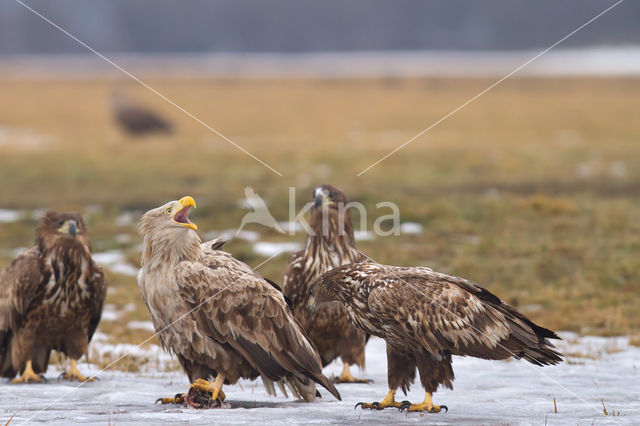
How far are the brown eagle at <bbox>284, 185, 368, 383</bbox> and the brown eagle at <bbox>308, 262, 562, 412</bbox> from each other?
1.17 metres

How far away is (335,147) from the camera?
2998 cm

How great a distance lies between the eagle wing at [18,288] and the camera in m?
8.19

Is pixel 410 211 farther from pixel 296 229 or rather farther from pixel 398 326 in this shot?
pixel 398 326

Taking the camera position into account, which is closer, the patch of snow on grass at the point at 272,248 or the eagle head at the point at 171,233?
the eagle head at the point at 171,233

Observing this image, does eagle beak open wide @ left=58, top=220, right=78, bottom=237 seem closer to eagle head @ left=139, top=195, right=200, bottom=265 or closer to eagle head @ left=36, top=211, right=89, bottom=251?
eagle head @ left=36, top=211, right=89, bottom=251

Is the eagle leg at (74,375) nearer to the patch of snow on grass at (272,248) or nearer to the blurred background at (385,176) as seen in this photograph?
the blurred background at (385,176)

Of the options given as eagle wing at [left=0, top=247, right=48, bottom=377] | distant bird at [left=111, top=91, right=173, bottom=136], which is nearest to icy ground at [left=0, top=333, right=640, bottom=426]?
eagle wing at [left=0, top=247, right=48, bottom=377]

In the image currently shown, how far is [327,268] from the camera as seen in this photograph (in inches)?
324

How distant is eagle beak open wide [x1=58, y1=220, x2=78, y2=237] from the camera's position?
8289 mm

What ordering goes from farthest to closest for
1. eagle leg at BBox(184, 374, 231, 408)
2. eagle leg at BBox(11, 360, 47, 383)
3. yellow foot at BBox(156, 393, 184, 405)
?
1. eagle leg at BBox(11, 360, 47, 383)
2. yellow foot at BBox(156, 393, 184, 405)
3. eagle leg at BBox(184, 374, 231, 408)

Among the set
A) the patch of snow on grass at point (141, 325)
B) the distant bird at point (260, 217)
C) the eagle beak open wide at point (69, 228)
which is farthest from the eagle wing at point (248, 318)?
the distant bird at point (260, 217)

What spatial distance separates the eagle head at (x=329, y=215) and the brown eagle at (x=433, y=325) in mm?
1288

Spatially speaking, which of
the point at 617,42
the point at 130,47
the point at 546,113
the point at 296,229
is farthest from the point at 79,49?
the point at 296,229

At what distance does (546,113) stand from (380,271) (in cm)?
4383
